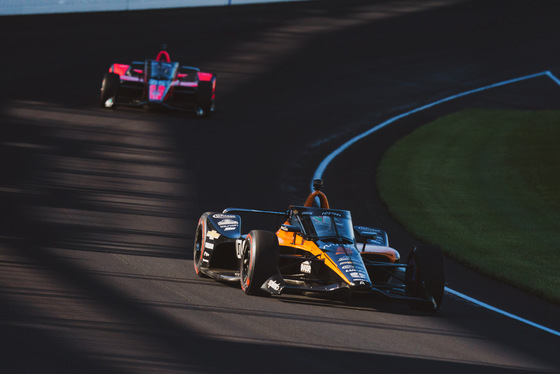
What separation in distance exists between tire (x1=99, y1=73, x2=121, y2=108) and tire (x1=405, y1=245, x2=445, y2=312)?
1655 cm

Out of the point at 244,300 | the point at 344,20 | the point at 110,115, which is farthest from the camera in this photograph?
the point at 344,20

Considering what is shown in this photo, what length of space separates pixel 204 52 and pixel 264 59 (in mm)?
2519

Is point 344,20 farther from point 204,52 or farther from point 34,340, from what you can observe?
point 34,340

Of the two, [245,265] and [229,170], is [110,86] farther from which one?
[245,265]

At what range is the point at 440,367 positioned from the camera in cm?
922

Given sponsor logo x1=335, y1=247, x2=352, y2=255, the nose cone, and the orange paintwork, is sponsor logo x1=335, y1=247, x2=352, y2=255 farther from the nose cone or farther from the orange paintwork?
the nose cone

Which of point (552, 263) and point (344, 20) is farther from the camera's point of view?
point (344, 20)

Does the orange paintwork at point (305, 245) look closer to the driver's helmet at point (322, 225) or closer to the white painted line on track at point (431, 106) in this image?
the driver's helmet at point (322, 225)

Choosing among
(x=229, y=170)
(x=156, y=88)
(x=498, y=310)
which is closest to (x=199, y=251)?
(x=498, y=310)

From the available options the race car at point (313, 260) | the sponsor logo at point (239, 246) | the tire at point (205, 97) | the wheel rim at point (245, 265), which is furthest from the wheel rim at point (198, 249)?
the tire at point (205, 97)

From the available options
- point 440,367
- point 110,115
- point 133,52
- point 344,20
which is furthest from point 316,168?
point 344,20

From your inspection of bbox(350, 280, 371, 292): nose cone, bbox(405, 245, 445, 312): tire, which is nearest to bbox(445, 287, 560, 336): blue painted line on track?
bbox(405, 245, 445, 312): tire

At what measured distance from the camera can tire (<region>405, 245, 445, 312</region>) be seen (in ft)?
38.4

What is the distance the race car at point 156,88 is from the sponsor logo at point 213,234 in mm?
13905
